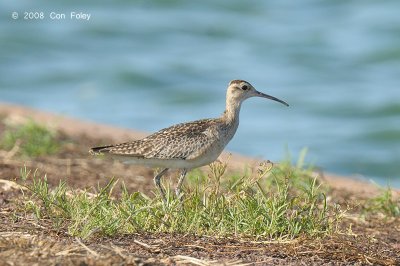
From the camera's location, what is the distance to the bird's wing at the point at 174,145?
8438 mm

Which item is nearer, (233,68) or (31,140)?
(31,140)

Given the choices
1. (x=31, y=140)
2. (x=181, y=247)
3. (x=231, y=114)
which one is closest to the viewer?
(x=181, y=247)

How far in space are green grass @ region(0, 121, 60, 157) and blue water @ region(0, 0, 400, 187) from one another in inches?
197

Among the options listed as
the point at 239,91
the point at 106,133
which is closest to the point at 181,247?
the point at 239,91

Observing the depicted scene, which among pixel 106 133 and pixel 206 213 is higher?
pixel 106 133

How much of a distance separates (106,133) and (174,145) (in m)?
5.60

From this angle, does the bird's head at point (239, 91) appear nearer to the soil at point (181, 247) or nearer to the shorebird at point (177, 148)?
the shorebird at point (177, 148)

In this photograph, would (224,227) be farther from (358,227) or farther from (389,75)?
(389,75)

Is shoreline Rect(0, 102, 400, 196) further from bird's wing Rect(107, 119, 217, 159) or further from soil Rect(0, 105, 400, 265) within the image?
→ bird's wing Rect(107, 119, 217, 159)

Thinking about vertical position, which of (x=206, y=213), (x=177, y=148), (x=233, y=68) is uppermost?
(x=233, y=68)

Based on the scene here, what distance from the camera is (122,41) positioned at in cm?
2550

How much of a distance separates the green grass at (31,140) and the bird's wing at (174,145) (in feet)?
9.47

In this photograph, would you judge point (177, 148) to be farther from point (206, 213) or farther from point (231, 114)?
point (206, 213)

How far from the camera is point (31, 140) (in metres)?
11.7
